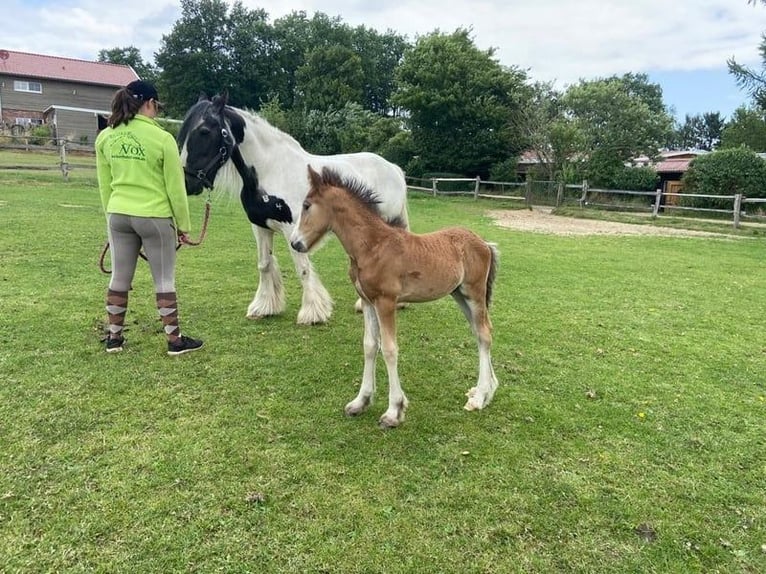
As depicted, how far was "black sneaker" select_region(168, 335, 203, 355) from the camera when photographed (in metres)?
4.13

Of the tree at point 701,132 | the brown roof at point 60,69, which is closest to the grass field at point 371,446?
the brown roof at point 60,69

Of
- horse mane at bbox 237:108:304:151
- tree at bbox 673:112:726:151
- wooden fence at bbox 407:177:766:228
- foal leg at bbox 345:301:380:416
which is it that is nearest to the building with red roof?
wooden fence at bbox 407:177:766:228

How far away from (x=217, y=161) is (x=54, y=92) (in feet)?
153

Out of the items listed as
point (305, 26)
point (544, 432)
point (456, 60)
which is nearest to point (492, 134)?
point (456, 60)

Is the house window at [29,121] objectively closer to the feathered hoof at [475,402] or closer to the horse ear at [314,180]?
the horse ear at [314,180]

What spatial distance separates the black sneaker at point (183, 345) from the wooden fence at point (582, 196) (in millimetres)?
18933

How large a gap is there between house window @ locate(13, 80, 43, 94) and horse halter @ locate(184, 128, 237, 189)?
46.8m

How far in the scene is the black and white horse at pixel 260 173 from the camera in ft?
15.1

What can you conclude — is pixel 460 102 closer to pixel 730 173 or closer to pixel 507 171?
pixel 507 171

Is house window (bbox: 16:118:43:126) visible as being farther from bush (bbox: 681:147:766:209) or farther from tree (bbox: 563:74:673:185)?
bush (bbox: 681:147:766:209)

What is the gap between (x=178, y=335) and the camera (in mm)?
4148

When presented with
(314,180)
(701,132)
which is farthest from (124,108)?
(701,132)

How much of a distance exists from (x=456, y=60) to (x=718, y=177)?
48.3ft

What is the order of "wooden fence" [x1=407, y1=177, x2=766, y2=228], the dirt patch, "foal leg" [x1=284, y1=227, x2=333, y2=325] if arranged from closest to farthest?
"foal leg" [x1=284, y1=227, x2=333, y2=325], the dirt patch, "wooden fence" [x1=407, y1=177, x2=766, y2=228]
